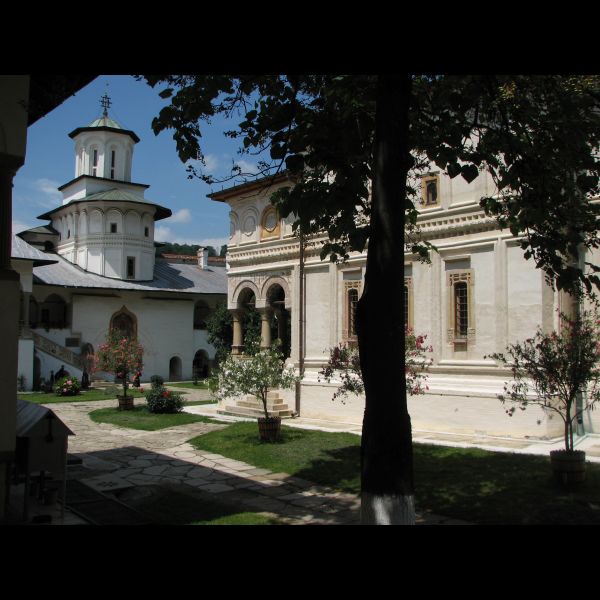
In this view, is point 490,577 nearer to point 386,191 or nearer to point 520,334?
point 386,191

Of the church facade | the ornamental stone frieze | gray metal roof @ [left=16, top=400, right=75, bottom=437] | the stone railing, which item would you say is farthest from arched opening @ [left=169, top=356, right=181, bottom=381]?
gray metal roof @ [left=16, top=400, right=75, bottom=437]

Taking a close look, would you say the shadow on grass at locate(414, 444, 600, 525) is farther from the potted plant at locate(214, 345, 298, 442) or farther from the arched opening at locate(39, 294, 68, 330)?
the arched opening at locate(39, 294, 68, 330)

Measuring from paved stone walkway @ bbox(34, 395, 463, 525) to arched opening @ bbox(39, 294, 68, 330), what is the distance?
60.4 ft

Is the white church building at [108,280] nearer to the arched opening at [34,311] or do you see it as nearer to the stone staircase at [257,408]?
the arched opening at [34,311]

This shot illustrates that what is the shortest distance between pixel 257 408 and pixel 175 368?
1947 centimetres

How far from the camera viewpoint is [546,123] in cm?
619

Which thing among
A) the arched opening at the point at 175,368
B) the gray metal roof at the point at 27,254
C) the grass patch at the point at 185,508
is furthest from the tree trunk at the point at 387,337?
the arched opening at the point at 175,368

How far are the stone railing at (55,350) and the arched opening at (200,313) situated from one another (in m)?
8.78

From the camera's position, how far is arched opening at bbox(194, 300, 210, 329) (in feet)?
122

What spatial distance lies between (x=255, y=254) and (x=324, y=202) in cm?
1376

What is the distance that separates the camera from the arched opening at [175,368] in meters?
35.6

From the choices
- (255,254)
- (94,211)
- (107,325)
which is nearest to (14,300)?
(255,254)

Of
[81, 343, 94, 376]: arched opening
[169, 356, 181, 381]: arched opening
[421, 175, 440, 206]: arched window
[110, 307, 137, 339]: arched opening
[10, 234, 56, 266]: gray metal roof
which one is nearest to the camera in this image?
[421, 175, 440, 206]: arched window

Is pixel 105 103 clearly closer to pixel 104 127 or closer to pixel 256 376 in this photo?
pixel 104 127
